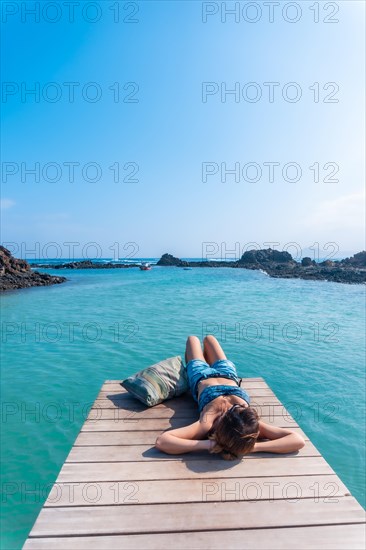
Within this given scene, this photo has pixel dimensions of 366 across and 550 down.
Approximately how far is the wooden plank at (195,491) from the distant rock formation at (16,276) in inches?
1150

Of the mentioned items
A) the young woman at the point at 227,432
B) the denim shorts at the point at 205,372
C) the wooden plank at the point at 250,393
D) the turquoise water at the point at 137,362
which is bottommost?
the turquoise water at the point at 137,362

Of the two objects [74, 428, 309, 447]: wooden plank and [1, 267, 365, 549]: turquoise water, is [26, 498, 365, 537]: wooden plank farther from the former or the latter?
[1, 267, 365, 549]: turquoise water

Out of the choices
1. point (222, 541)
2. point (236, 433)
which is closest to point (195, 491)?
point (222, 541)

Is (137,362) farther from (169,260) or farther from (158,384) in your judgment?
(169,260)

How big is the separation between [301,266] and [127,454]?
6373 centimetres

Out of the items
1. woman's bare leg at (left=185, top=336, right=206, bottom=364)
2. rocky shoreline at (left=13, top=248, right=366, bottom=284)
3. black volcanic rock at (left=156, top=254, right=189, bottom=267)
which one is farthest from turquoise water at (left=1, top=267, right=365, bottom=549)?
black volcanic rock at (left=156, top=254, right=189, bottom=267)

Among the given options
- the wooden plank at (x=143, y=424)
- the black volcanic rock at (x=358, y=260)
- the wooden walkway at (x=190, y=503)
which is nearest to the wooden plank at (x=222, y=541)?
the wooden walkway at (x=190, y=503)

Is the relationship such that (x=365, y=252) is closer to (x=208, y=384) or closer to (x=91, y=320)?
(x=91, y=320)

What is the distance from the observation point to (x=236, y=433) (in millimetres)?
3240

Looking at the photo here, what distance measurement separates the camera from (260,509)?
2682 millimetres

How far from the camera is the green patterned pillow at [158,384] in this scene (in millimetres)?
4574

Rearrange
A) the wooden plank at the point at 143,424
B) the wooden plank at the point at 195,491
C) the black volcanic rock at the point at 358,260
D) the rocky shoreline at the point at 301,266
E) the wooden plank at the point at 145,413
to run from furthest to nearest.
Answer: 1. the black volcanic rock at the point at 358,260
2. the rocky shoreline at the point at 301,266
3. the wooden plank at the point at 145,413
4. the wooden plank at the point at 143,424
5. the wooden plank at the point at 195,491

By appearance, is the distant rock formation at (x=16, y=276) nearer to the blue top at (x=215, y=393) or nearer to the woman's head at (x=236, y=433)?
the blue top at (x=215, y=393)

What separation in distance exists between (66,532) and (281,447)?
212cm
